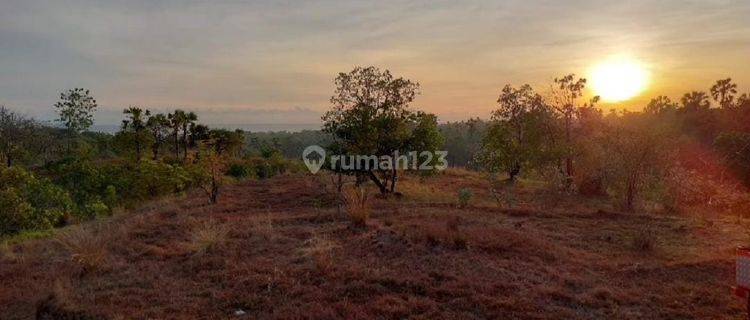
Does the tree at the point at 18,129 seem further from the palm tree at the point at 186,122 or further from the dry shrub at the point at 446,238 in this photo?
the dry shrub at the point at 446,238

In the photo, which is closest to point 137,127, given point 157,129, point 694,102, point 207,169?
point 157,129

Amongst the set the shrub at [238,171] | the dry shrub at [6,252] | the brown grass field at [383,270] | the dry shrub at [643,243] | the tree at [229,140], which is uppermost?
the tree at [229,140]

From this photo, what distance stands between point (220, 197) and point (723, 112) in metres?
38.0

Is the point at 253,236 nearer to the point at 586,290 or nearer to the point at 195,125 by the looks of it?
the point at 586,290

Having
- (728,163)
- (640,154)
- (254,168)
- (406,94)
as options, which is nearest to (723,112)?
(728,163)

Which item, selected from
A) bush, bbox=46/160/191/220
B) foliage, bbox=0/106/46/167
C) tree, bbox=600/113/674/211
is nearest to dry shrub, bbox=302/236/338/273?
bush, bbox=46/160/191/220

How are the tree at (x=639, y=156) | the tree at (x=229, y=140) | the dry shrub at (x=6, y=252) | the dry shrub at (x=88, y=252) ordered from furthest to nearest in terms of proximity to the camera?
the tree at (x=229, y=140)
the tree at (x=639, y=156)
the dry shrub at (x=6, y=252)
the dry shrub at (x=88, y=252)

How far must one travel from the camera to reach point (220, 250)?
8.98 metres

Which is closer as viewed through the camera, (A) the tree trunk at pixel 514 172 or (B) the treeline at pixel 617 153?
(B) the treeline at pixel 617 153

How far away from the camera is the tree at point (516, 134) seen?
2306cm

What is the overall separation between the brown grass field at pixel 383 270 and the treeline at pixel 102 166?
6.53 ft

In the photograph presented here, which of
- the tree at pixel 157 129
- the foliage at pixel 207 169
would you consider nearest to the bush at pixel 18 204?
the foliage at pixel 207 169

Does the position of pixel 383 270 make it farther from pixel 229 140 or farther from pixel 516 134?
pixel 229 140

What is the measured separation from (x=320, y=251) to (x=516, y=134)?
68.6ft
